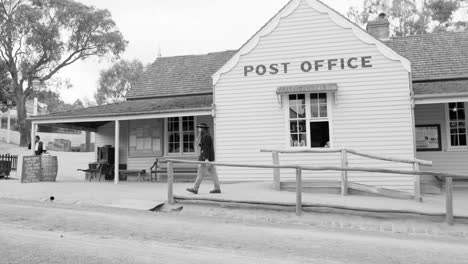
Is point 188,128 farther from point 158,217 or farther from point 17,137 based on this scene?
point 17,137

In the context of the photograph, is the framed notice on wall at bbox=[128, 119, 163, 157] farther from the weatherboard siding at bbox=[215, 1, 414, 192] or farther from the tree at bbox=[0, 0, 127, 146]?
the tree at bbox=[0, 0, 127, 146]

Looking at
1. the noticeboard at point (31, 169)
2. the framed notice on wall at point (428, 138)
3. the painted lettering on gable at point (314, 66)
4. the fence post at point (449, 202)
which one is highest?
the painted lettering on gable at point (314, 66)

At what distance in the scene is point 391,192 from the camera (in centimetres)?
1003

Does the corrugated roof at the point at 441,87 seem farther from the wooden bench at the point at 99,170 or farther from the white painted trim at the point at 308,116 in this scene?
the wooden bench at the point at 99,170

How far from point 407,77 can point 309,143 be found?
3437mm

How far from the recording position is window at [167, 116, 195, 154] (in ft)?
48.9

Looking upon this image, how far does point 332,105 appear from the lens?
1180 centimetres

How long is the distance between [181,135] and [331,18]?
22.9 ft

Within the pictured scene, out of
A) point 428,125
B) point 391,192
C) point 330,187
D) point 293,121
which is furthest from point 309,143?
point 428,125

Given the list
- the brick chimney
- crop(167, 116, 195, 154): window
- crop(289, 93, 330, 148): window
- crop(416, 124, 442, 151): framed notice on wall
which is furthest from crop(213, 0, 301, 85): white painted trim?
crop(416, 124, 442, 151): framed notice on wall

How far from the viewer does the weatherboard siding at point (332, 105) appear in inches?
447

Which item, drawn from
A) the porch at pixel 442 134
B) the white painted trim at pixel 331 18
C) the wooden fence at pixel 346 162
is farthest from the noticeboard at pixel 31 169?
the porch at pixel 442 134

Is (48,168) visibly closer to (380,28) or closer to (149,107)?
(149,107)

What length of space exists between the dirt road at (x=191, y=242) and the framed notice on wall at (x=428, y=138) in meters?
7.12
